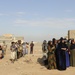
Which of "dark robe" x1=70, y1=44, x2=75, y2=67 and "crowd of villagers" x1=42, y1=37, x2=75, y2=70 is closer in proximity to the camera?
"crowd of villagers" x1=42, y1=37, x2=75, y2=70

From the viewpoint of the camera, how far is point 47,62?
14484mm

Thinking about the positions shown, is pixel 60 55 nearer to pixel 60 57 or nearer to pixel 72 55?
pixel 60 57

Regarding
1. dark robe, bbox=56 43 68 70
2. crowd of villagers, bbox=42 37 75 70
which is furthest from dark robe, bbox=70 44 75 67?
dark robe, bbox=56 43 68 70

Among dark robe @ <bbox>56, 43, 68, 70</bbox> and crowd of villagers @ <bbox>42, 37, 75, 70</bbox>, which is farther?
crowd of villagers @ <bbox>42, 37, 75, 70</bbox>

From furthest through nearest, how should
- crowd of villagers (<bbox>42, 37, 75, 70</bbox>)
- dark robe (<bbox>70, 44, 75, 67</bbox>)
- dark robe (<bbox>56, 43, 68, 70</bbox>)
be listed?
1. dark robe (<bbox>70, 44, 75, 67</bbox>)
2. crowd of villagers (<bbox>42, 37, 75, 70</bbox>)
3. dark robe (<bbox>56, 43, 68, 70</bbox>)

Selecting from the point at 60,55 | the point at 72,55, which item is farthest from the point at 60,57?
the point at 72,55

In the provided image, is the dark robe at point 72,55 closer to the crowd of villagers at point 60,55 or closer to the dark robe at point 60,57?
the crowd of villagers at point 60,55

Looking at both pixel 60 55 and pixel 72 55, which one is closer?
pixel 60 55

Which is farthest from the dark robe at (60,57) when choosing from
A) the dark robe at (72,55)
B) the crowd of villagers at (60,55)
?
the dark robe at (72,55)

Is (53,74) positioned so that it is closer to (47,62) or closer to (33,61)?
(47,62)

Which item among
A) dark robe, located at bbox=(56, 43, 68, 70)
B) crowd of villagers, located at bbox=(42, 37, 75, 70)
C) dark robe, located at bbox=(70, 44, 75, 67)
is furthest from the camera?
dark robe, located at bbox=(70, 44, 75, 67)

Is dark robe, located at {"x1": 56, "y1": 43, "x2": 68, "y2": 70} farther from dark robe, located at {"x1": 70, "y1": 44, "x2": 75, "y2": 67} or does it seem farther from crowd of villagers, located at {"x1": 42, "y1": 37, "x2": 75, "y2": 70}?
dark robe, located at {"x1": 70, "y1": 44, "x2": 75, "y2": 67}

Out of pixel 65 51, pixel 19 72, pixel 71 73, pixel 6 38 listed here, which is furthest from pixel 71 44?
pixel 6 38

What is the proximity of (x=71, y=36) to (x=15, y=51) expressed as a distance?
8.25 metres
